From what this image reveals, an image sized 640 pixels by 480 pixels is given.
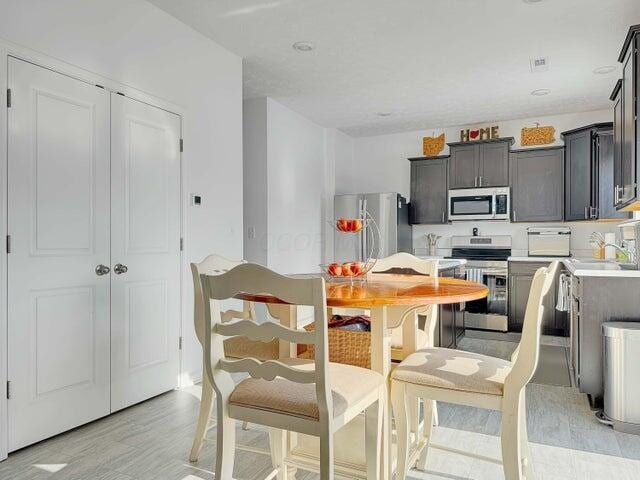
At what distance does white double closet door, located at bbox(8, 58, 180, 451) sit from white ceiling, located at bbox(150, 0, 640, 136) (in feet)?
3.38

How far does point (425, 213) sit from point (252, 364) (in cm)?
505

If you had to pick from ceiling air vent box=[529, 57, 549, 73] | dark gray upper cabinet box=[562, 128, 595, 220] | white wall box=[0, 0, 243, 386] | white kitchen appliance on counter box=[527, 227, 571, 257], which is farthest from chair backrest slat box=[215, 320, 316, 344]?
white kitchen appliance on counter box=[527, 227, 571, 257]

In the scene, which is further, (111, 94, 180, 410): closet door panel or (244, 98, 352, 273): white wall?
(244, 98, 352, 273): white wall

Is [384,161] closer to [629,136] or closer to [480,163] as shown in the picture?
[480,163]

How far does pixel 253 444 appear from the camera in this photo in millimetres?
2367

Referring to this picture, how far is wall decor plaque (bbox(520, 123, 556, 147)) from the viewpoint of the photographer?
5.65 metres

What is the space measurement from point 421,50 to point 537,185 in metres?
2.66

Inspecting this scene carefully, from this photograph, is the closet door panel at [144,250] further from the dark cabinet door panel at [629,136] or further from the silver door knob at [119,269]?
the dark cabinet door panel at [629,136]

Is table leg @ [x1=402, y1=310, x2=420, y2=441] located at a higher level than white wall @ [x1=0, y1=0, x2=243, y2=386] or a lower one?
lower

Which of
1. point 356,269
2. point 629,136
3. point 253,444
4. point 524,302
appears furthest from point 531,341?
point 524,302

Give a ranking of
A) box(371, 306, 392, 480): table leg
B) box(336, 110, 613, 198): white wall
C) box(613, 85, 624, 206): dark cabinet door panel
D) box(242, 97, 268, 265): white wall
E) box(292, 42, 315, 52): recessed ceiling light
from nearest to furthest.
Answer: box(371, 306, 392, 480): table leg, box(613, 85, 624, 206): dark cabinet door panel, box(292, 42, 315, 52): recessed ceiling light, box(242, 97, 268, 265): white wall, box(336, 110, 613, 198): white wall

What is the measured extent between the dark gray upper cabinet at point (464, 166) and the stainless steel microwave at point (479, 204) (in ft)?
0.34

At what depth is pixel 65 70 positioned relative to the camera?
249cm

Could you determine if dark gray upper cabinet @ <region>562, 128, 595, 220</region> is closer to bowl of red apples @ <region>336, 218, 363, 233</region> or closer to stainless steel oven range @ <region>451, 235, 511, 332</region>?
stainless steel oven range @ <region>451, 235, 511, 332</region>
